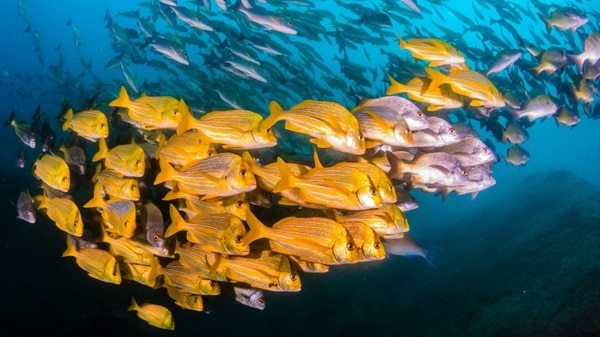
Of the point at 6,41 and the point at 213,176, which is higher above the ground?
the point at 213,176

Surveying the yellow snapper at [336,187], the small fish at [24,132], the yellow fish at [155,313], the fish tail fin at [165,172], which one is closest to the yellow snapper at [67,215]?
the fish tail fin at [165,172]

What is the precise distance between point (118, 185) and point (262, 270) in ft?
6.02

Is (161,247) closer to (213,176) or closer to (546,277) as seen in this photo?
(213,176)

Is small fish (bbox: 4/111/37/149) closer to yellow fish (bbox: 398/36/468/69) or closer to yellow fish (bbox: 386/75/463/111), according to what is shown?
yellow fish (bbox: 386/75/463/111)

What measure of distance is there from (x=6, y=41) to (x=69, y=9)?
2243 inches

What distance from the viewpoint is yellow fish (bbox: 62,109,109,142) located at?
420 cm

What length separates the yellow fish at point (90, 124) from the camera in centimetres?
420

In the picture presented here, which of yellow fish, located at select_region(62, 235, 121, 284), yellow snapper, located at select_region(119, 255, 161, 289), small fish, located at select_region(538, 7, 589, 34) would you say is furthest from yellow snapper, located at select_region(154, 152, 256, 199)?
small fish, located at select_region(538, 7, 589, 34)

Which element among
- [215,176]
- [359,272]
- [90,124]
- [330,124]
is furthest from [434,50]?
[359,272]

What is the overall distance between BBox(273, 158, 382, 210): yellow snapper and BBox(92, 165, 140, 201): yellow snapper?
70.5 inches

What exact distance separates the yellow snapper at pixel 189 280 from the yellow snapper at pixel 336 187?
5.71 ft

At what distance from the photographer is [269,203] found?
3.92m

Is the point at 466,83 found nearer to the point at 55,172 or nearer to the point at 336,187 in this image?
the point at 336,187

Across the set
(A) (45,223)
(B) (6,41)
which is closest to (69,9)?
(B) (6,41)
